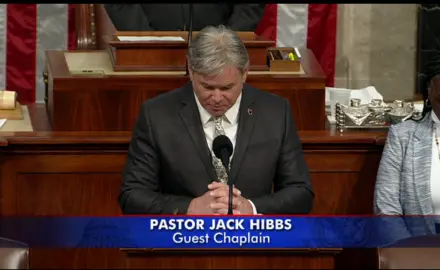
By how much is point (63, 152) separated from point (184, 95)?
72 centimetres

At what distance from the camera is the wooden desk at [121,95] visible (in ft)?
13.7

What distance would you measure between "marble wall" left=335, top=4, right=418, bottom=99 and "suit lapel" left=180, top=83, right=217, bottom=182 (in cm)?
309

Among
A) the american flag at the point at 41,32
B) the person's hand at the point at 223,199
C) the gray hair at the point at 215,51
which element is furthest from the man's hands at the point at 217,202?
the american flag at the point at 41,32

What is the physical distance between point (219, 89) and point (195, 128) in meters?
0.17

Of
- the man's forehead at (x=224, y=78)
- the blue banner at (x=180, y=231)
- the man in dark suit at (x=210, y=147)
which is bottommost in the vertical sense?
the blue banner at (x=180, y=231)

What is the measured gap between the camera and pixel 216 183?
3.14m

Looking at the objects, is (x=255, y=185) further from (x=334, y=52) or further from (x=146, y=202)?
(x=334, y=52)

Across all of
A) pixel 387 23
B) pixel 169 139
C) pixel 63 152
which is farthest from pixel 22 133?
pixel 387 23

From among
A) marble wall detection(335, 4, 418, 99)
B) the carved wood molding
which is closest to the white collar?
the carved wood molding

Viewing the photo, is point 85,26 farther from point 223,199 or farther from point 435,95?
point 223,199

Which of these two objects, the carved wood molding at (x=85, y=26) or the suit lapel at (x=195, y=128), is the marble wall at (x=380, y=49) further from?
the suit lapel at (x=195, y=128)

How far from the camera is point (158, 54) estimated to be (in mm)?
4305

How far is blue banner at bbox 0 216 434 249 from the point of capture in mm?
2340

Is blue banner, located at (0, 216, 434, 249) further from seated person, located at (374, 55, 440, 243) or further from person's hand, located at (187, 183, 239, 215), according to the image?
seated person, located at (374, 55, 440, 243)
